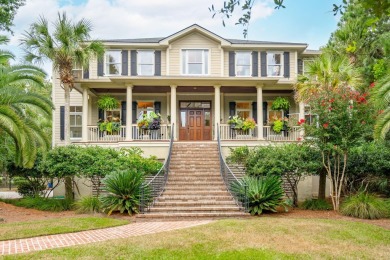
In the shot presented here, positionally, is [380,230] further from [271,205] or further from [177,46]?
[177,46]

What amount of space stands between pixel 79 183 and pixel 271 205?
9645 millimetres

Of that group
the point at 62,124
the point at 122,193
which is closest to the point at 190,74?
the point at 62,124

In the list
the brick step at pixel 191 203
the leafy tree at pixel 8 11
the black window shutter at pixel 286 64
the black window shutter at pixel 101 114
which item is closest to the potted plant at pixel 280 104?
the black window shutter at pixel 286 64

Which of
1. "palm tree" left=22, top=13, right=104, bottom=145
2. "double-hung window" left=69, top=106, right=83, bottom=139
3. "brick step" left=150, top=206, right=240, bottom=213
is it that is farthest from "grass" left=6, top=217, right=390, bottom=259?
"double-hung window" left=69, top=106, right=83, bottom=139

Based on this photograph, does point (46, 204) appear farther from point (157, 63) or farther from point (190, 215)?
point (157, 63)

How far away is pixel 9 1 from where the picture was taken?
15727 mm

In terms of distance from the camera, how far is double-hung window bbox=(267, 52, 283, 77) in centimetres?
2223

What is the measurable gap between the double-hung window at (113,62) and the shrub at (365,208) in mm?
15057

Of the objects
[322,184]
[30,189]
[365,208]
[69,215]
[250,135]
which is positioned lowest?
[69,215]

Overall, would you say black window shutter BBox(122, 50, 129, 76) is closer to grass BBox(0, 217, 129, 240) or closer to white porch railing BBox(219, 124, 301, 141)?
white porch railing BBox(219, 124, 301, 141)

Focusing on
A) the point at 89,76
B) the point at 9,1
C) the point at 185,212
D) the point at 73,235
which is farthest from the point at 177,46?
the point at 73,235

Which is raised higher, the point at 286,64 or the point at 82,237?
the point at 286,64

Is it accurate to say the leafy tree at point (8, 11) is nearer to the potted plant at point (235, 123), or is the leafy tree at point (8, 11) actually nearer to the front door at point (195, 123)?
the front door at point (195, 123)

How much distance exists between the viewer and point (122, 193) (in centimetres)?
1246
